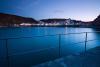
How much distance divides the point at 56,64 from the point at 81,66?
1.73 ft

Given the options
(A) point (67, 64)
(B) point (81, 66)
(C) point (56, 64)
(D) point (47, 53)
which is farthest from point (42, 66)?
(D) point (47, 53)

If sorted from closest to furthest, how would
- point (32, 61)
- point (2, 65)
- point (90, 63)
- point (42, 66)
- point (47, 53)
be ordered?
point (42, 66) → point (90, 63) → point (2, 65) → point (32, 61) → point (47, 53)

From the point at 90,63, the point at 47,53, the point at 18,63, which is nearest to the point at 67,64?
the point at 90,63

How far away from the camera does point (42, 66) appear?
8.25 feet

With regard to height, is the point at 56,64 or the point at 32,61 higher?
the point at 56,64

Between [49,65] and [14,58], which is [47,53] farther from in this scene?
[49,65]

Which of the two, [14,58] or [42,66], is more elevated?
[42,66]

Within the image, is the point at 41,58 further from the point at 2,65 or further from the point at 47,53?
the point at 2,65

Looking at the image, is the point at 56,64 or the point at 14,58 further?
the point at 14,58

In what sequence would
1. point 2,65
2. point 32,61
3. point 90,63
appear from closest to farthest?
1. point 90,63
2. point 2,65
3. point 32,61

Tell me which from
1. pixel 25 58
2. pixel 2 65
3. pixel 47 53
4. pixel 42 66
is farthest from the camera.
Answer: pixel 47 53

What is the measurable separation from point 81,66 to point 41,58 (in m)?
6.04

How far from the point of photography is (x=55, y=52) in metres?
9.60

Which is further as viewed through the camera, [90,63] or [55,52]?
[55,52]
